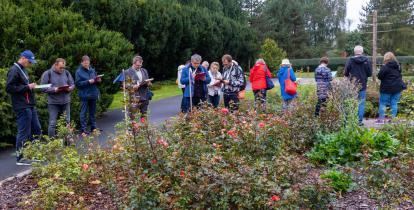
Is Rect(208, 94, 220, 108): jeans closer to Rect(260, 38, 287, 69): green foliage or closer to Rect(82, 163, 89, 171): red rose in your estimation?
Rect(82, 163, 89, 171): red rose

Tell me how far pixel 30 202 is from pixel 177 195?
1668mm

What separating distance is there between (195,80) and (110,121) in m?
3.70

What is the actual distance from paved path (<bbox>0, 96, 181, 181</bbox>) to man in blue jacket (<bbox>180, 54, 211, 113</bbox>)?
3.04 ft

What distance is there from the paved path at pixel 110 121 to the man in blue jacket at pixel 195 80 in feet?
3.04

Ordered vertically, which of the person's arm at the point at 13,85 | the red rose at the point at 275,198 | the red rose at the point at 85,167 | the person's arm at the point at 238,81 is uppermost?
the person's arm at the point at 13,85

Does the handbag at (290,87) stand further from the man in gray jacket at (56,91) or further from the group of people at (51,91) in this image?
the man in gray jacket at (56,91)

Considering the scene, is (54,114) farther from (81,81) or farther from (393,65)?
(393,65)

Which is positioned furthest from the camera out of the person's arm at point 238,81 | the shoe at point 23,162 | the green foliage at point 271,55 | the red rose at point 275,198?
the green foliage at point 271,55

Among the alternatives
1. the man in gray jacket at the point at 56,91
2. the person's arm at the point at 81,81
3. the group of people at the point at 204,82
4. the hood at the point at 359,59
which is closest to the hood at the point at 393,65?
the hood at the point at 359,59

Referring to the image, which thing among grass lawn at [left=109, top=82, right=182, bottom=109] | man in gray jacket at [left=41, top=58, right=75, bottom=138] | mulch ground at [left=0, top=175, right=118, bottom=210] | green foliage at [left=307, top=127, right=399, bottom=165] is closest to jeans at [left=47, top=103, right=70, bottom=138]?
man in gray jacket at [left=41, top=58, right=75, bottom=138]

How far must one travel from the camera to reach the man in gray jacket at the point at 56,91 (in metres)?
7.43

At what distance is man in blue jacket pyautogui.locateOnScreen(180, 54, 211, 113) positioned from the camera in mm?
8961

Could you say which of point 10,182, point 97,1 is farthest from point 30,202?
point 97,1

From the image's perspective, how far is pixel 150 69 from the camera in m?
25.9
